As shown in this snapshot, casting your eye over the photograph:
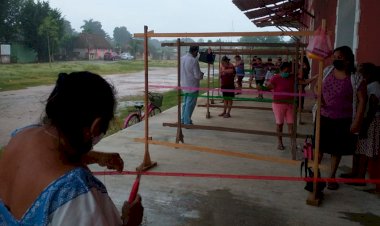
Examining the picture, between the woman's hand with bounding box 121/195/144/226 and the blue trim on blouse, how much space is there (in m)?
0.36

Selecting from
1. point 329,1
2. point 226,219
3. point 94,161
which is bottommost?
point 226,219

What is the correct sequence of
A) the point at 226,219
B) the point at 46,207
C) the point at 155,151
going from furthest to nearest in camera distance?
the point at 155,151 < the point at 226,219 < the point at 46,207

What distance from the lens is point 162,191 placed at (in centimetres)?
403

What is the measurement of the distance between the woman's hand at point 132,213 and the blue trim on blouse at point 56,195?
357 millimetres

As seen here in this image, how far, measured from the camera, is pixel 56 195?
1.15 metres

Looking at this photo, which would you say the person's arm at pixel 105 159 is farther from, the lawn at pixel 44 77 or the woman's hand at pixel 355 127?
the lawn at pixel 44 77

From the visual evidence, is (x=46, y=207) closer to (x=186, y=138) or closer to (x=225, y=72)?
(x=186, y=138)

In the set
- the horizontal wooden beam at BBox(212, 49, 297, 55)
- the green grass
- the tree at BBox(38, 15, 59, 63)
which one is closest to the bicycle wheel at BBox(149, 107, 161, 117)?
the horizontal wooden beam at BBox(212, 49, 297, 55)

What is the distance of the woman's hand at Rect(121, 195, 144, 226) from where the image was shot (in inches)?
60.1

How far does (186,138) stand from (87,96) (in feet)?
17.5

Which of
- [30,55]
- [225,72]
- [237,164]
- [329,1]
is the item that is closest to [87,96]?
[237,164]

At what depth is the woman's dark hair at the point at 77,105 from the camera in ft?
3.96

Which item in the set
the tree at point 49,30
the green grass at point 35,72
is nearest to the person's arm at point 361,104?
the green grass at point 35,72

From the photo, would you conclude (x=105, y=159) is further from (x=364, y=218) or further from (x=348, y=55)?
(x=348, y=55)
